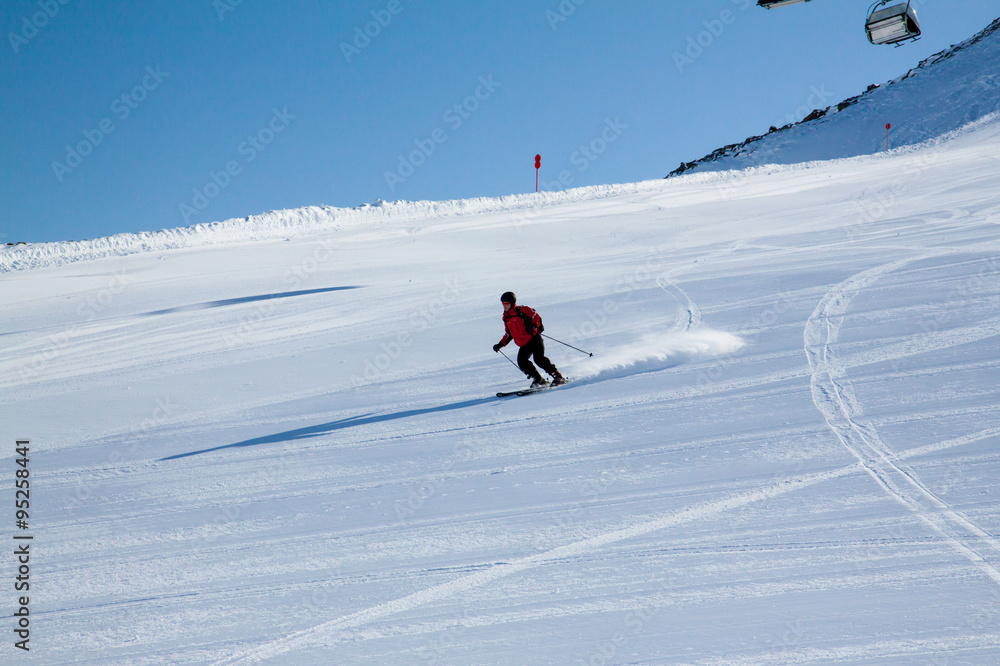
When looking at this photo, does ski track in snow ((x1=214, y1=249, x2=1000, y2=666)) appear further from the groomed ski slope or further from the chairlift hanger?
the chairlift hanger

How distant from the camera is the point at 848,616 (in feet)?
11.4

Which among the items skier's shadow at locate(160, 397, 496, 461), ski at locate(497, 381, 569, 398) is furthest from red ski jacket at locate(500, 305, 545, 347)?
skier's shadow at locate(160, 397, 496, 461)

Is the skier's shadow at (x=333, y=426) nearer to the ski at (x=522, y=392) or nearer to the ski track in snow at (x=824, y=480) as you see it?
the ski at (x=522, y=392)

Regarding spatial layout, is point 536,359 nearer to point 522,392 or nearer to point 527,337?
point 527,337

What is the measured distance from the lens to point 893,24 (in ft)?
37.8

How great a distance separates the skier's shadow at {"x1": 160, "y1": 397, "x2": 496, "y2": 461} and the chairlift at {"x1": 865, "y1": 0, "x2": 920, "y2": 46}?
9427 mm

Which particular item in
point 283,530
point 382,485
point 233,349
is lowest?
point 283,530

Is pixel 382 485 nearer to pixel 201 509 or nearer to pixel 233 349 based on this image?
pixel 201 509

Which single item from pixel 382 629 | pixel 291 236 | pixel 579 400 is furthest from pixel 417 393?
pixel 291 236

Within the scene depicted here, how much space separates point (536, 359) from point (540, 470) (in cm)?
270

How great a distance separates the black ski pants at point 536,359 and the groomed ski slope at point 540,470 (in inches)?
13.6

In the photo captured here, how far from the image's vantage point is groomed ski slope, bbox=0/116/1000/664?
3.62m

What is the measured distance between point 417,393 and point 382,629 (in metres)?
4.61

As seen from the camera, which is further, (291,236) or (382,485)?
(291,236)
